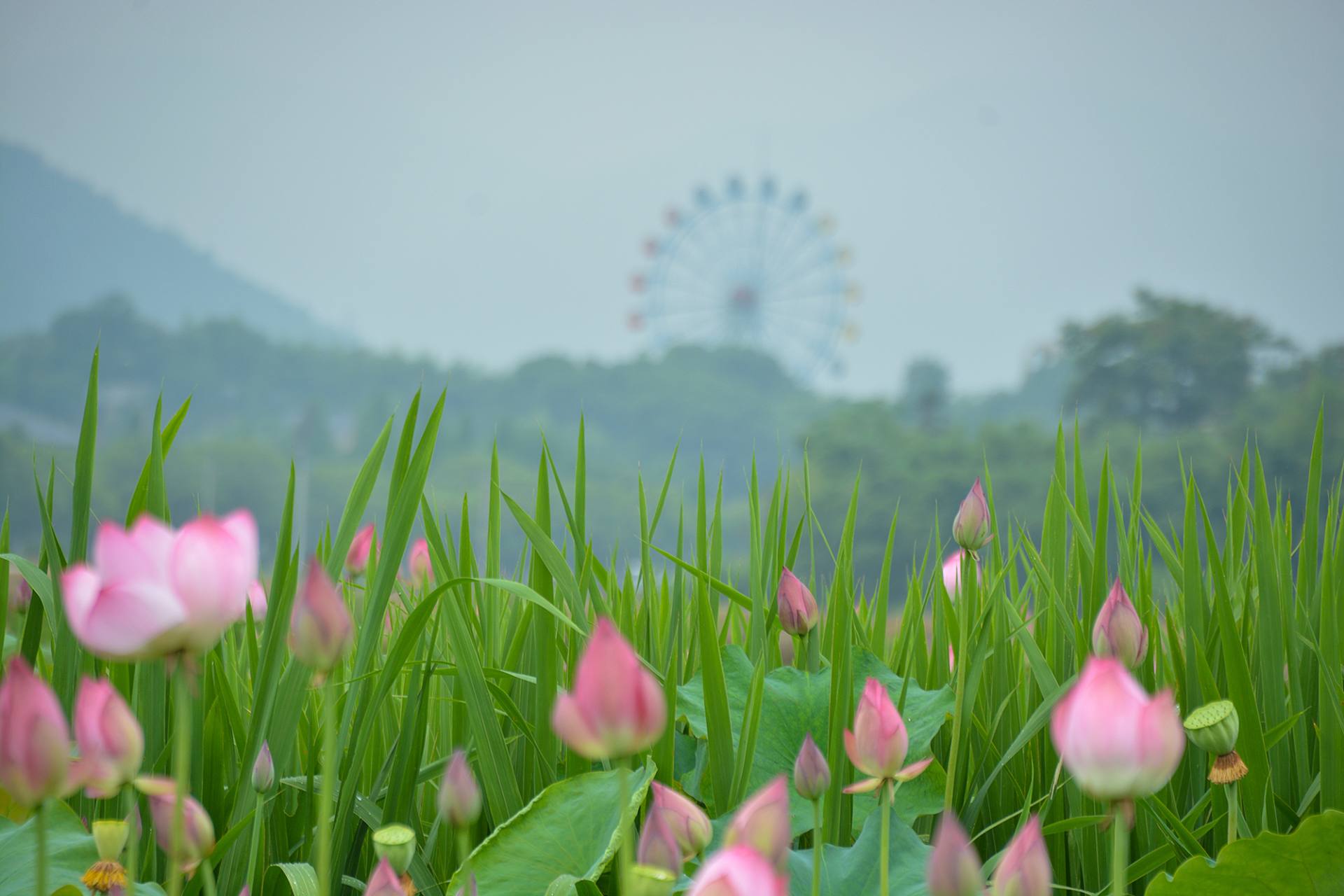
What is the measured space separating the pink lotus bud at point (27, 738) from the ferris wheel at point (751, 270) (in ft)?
115

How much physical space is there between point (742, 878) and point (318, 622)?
0.66 feet

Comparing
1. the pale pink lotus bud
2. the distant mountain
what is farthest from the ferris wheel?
the distant mountain

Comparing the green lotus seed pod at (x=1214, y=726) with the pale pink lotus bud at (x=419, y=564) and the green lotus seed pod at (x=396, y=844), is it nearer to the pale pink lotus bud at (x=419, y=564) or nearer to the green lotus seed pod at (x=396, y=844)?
the green lotus seed pod at (x=396, y=844)

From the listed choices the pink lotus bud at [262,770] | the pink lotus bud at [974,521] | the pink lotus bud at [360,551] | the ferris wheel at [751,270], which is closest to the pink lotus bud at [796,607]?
the pink lotus bud at [974,521]

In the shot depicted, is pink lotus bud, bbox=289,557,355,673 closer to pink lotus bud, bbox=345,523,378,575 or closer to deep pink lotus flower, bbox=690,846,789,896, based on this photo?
deep pink lotus flower, bbox=690,846,789,896

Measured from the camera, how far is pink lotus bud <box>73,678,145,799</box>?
401 millimetres

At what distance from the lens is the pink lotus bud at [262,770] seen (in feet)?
1.91

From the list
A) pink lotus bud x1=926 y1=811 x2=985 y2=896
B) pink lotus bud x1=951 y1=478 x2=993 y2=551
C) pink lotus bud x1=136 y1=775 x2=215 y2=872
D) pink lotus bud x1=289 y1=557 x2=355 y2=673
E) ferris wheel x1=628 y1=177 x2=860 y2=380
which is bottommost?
pink lotus bud x1=136 y1=775 x2=215 y2=872

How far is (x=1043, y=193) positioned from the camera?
79.1m

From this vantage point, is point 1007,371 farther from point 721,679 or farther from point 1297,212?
point 721,679

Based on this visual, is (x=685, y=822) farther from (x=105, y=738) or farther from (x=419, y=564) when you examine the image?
(x=419, y=564)

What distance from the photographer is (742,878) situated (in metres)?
0.28

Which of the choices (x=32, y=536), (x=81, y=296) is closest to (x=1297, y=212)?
(x=32, y=536)

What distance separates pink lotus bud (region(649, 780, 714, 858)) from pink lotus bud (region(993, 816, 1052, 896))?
0.15m
